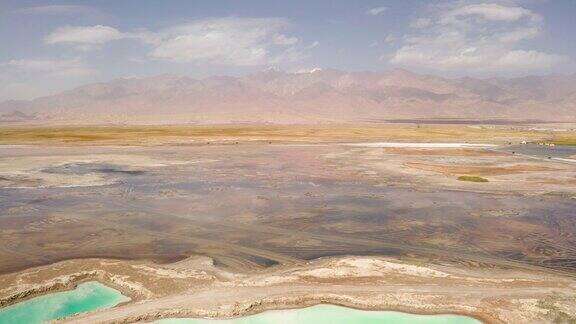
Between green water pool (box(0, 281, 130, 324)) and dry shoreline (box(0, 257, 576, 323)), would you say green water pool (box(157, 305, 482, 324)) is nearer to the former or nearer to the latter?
dry shoreline (box(0, 257, 576, 323))

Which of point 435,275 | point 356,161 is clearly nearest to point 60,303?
point 435,275

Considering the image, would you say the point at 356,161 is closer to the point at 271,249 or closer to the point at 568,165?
the point at 568,165

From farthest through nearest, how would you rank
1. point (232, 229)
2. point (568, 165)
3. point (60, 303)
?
point (568, 165) < point (232, 229) < point (60, 303)

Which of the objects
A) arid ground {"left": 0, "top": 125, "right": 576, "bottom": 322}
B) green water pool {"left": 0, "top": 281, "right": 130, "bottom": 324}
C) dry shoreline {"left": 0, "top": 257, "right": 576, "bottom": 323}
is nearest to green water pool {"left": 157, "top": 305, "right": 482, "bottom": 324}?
Answer: dry shoreline {"left": 0, "top": 257, "right": 576, "bottom": 323}

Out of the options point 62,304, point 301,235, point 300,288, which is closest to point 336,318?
point 300,288

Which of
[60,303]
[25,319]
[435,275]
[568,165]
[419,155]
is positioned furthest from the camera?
[419,155]
